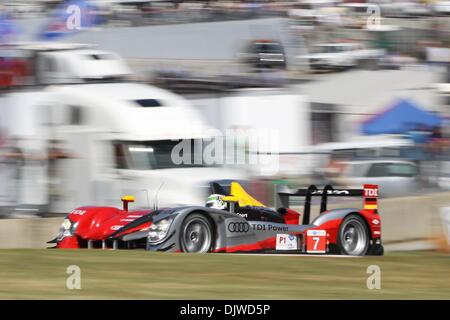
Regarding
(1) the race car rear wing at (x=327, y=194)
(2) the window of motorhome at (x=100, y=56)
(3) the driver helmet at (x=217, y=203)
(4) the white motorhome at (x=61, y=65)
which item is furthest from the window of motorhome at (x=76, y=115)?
(3) the driver helmet at (x=217, y=203)

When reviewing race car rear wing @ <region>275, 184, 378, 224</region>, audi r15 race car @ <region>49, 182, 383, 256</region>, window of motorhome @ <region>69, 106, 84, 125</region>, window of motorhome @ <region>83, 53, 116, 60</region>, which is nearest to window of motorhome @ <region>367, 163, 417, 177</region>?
window of motorhome @ <region>83, 53, 116, 60</region>

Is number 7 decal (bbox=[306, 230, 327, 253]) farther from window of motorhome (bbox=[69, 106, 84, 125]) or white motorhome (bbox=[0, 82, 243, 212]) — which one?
window of motorhome (bbox=[69, 106, 84, 125])

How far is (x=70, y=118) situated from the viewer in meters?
14.3

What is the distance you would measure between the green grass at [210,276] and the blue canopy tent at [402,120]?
886 centimetres

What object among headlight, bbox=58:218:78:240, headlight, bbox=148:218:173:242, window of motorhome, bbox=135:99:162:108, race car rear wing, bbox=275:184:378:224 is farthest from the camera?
window of motorhome, bbox=135:99:162:108

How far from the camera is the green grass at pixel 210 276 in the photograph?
6.72m

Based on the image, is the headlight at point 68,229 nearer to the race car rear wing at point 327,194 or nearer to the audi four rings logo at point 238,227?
the audi four rings logo at point 238,227

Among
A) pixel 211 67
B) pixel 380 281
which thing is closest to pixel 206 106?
pixel 211 67

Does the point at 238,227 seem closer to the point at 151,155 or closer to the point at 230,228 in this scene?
the point at 230,228

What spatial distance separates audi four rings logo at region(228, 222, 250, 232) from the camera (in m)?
9.38

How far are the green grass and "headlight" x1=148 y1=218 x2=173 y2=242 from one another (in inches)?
11.6

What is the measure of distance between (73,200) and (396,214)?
4.73 m

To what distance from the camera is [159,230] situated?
9.12 m
